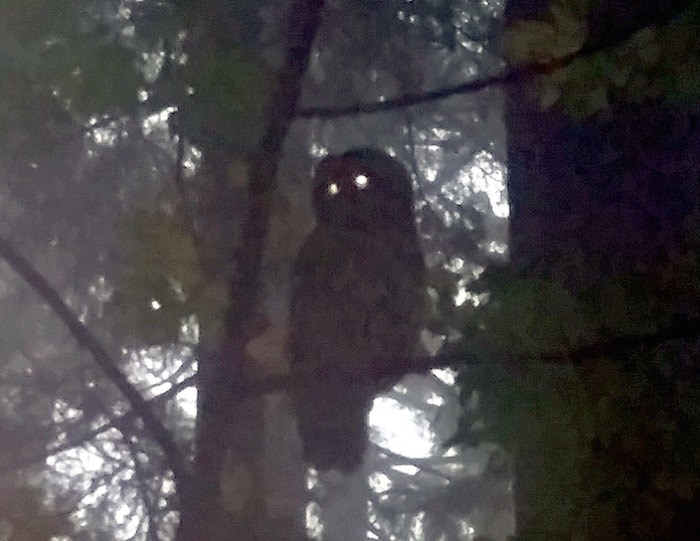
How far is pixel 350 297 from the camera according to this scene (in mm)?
957

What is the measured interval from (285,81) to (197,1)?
0.10 meters

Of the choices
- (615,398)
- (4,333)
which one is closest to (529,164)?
(615,398)

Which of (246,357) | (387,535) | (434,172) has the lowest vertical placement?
(387,535)

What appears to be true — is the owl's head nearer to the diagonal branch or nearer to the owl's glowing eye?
the owl's glowing eye

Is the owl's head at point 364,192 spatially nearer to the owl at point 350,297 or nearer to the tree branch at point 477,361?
the owl at point 350,297

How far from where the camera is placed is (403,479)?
95 cm

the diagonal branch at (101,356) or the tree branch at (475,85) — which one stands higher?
the tree branch at (475,85)

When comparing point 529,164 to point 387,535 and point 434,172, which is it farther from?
point 387,535

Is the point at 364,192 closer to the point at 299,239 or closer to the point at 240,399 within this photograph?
the point at 299,239

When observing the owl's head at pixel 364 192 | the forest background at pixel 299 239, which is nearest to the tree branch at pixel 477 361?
the forest background at pixel 299 239

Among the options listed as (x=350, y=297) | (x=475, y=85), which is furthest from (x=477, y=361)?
(x=475, y=85)

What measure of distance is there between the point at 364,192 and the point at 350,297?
0.09 m

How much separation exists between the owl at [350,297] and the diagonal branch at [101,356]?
0.11m

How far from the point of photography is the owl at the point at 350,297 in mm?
938
